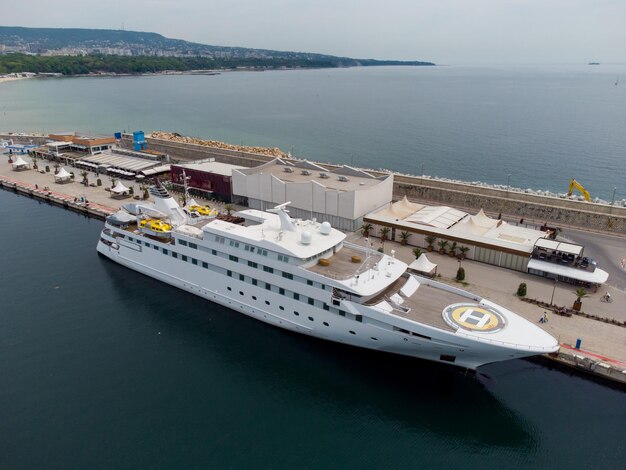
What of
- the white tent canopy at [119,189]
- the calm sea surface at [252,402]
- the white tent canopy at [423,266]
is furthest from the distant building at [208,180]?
the white tent canopy at [423,266]

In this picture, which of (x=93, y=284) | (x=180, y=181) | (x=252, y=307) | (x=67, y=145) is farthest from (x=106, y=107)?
(x=252, y=307)

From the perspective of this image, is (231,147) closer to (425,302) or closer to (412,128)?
(412,128)

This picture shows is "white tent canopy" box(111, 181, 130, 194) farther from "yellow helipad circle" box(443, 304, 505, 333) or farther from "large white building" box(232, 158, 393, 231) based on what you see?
"yellow helipad circle" box(443, 304, 505, 333)

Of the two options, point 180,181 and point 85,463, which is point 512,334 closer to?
point 85,463

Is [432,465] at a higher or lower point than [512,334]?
lower

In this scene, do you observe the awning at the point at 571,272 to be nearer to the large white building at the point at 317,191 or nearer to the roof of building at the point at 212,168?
the large white building at the point at 317,191

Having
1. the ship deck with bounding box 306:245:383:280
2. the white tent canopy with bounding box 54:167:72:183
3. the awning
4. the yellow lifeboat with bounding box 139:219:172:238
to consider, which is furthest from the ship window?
the white tent canopy with bounding box 54:167:72:183

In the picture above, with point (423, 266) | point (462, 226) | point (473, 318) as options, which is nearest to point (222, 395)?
point (473, 318)
